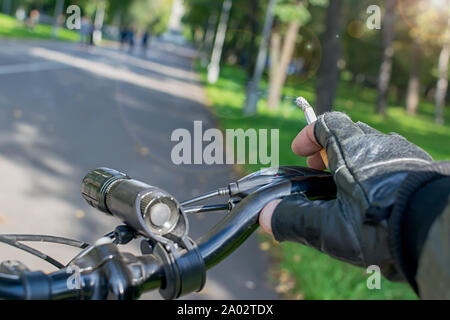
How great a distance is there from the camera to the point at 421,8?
26.8 meters

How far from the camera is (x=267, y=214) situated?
4.17ft

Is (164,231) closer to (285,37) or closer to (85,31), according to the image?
(285,37)

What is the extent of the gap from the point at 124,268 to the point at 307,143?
1.94 feet

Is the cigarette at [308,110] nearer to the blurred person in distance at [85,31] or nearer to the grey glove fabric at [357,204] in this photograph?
the grey glove fabric at [357,204]

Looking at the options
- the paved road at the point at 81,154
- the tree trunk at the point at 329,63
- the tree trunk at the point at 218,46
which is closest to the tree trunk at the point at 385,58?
the tree trunk at the point at 218,46

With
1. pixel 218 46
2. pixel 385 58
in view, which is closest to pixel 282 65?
pixel 385 58

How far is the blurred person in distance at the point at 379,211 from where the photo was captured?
35.8 inches

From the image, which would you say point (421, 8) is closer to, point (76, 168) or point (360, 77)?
point (76, 168)

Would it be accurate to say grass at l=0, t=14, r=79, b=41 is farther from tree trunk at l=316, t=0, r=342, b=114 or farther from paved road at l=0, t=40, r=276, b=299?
tree trunk at l=316, t=0, r=342, b=114

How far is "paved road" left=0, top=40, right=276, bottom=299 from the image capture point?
526cm

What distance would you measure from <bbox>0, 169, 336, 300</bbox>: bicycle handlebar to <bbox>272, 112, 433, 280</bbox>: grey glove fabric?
74mm

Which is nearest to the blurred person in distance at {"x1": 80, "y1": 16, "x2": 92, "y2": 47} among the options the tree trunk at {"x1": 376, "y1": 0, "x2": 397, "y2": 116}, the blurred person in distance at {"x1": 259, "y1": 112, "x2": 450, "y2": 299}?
the tree trunk at {"x1": 376, "y1": 0, "x2": 397, "y2": 116}

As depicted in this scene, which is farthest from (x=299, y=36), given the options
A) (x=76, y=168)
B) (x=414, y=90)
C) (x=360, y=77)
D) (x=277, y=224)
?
(x=360, y=77)

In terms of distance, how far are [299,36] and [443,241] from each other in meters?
28.9
